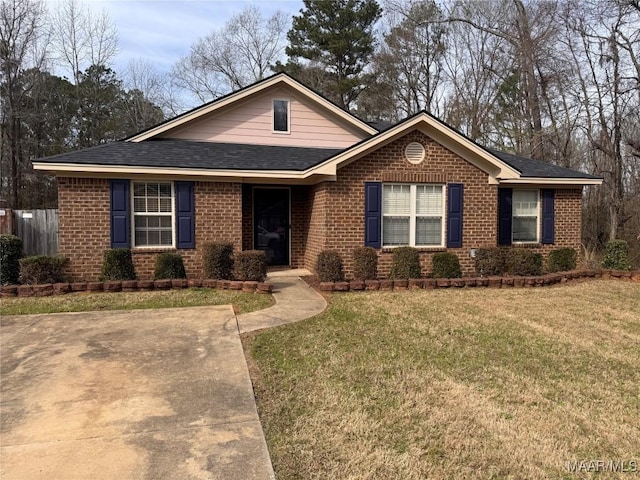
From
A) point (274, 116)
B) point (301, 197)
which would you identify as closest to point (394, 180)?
point (301, 197)

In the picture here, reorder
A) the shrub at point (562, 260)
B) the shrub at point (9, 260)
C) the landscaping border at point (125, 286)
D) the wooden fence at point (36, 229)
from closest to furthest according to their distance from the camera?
1. the landscaping border at point (125, 286)
2. the shrub at point (9, 260)
3. the shrub at point (562, 260)
4. the wooden fence at point (36, 229)

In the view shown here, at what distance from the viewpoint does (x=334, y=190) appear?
1012cm

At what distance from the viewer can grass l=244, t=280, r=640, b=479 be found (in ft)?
9.97

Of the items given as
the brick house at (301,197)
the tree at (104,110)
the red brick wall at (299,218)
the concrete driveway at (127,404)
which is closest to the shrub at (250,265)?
the brick house at (301,197)

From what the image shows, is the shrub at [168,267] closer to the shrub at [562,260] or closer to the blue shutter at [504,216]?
the blue shutter at [504,216]

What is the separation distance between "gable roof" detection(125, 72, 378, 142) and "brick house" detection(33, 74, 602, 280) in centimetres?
4

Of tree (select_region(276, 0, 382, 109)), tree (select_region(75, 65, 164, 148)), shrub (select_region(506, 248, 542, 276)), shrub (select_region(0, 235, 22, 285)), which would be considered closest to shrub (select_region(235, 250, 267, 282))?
shrub (select_region(0, 235, 22, 285))

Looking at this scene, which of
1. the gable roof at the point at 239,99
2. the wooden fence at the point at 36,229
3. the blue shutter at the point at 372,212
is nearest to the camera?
the blue shutter at the point at 372,212

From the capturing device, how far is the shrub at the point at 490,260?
34.1 feet

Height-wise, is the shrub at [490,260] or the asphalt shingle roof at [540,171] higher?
the asphalt shingle roof at [540,171]

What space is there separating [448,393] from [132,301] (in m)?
5.88

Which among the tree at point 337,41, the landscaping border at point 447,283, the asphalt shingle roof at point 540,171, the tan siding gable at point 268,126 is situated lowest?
the landscaping border at point 447,283

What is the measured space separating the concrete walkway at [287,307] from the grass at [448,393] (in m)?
0.36

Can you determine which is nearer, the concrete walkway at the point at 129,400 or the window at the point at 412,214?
the concrete walkway at the point at 129,400
